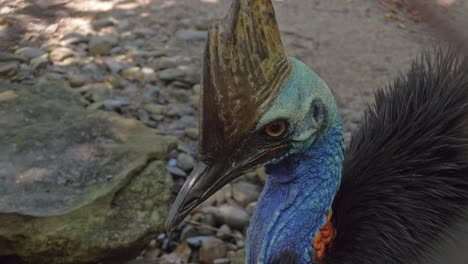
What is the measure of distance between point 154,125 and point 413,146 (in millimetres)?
1901

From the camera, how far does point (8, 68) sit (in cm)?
375

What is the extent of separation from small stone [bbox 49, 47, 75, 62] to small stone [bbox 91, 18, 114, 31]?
35 centimetres

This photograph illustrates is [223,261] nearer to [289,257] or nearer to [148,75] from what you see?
[289,257]

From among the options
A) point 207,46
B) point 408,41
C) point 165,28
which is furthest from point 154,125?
point 207,46

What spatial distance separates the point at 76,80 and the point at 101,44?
1.38 ft

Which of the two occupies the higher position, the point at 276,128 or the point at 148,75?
the point at 276,128

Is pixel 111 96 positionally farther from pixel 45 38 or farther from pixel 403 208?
pixel 403 208

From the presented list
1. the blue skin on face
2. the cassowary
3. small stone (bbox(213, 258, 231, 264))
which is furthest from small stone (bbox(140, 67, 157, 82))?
the blue skin on face

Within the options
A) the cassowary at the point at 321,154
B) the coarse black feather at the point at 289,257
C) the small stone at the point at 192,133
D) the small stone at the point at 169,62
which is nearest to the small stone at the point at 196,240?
the small stone at the point at 192,133

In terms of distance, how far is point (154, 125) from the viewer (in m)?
3.46

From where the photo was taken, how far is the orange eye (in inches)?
59.7

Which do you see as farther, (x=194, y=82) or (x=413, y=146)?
(x=194, y=82)

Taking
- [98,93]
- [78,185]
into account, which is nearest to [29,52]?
[98,93]

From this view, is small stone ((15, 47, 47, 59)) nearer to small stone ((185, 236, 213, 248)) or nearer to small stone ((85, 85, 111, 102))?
small stone ((85, 85, 111, 102))
